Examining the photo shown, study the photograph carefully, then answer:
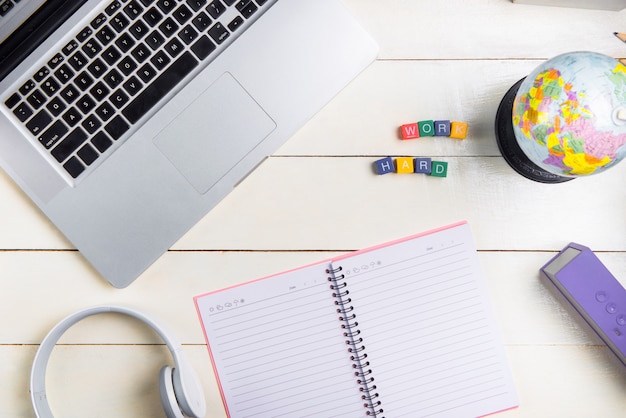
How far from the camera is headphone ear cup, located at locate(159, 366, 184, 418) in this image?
58 centimetres

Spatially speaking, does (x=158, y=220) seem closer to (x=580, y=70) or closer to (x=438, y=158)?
(x=438, y=158)

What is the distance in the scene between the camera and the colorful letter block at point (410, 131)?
65cm

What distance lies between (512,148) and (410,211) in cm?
14

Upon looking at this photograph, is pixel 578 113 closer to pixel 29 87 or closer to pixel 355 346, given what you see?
pixel 355 346

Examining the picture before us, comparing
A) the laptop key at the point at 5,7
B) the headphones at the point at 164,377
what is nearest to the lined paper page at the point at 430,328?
the headphones at the point at 164,377

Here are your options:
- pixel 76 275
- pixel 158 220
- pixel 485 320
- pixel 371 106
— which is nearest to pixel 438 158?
pixel 371 106

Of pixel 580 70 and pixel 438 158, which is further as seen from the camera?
pixel 438 158

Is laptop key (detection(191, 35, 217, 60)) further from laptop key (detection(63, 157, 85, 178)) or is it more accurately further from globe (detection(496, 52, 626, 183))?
globe (detection(496, 52, 626, 183))

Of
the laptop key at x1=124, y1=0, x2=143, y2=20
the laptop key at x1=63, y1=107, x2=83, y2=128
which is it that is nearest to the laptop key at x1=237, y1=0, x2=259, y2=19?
the laptop key at x1=124, y1=0, x2=143, y2=20

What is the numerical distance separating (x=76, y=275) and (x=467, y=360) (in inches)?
19.4

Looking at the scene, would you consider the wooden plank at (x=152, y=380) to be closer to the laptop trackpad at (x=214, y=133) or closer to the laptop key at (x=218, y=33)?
the laptop trackpad at (x=214, y=133)

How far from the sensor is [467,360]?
25.9 inches

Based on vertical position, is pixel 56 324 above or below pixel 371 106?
below

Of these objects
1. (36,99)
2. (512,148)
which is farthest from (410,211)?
(36,99)
